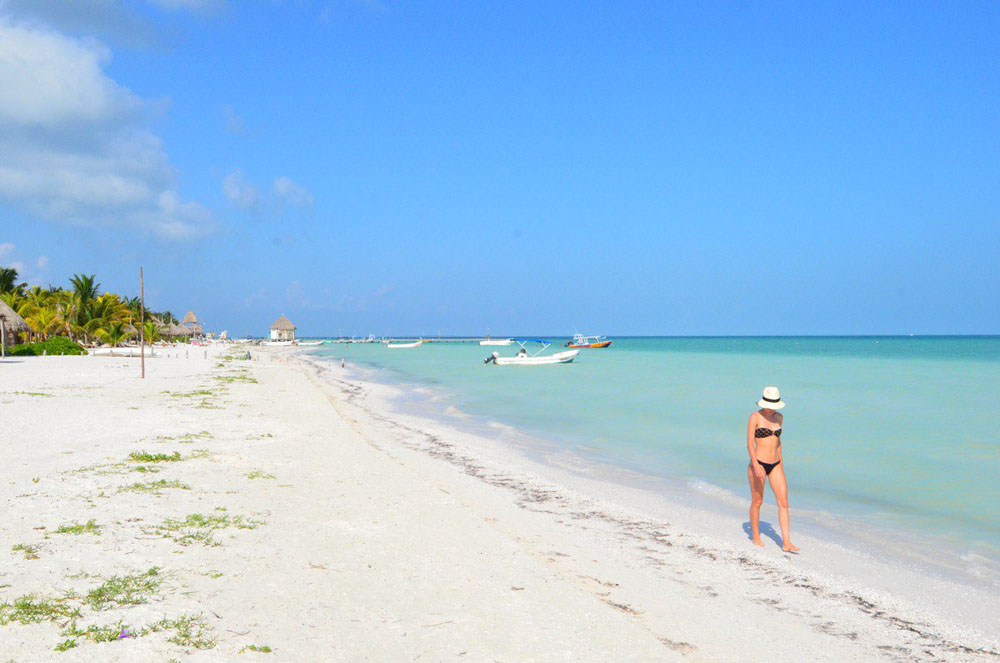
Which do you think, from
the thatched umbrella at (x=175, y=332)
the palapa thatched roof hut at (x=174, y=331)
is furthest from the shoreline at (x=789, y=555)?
the thatched umbrella at (x=175, y=332)

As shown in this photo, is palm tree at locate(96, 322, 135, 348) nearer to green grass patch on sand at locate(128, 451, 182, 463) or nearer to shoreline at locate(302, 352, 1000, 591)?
shoreline at locate(302, 352, 1000, 591)

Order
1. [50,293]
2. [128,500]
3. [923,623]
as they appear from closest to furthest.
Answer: [923,623] < [128,500] < [50,293]

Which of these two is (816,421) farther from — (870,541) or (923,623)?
(923,623)

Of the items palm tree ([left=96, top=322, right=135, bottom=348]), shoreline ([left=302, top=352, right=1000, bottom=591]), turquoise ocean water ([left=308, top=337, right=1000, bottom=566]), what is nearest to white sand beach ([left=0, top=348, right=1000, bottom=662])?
shoreline ([left=302, top=352, right=1000, bottom=591])

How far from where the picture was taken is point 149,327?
218 feet

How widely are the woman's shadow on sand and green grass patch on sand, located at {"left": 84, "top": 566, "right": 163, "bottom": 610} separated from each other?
6.83m

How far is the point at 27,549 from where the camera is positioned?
5.69 meters

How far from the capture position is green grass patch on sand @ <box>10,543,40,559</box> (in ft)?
18.2

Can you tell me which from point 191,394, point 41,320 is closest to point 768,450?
point 191,394

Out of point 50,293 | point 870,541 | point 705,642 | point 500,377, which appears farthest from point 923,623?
point 50,293

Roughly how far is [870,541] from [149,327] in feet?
239

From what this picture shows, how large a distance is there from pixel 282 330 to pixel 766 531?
144 metres

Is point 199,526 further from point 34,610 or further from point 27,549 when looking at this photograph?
point 34,610

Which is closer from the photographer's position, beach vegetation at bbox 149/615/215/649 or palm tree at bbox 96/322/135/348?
beach vegetation at bbox 149/615/215/649
